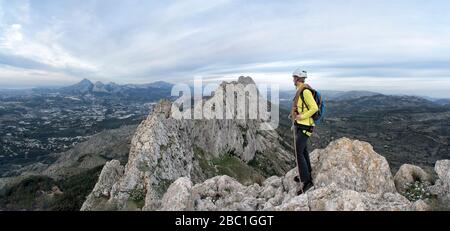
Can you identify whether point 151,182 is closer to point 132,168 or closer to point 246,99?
point 132,168

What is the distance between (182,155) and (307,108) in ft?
146

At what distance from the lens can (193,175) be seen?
2425 inches

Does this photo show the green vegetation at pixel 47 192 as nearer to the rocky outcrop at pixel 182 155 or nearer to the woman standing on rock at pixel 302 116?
the rocky outcrop at pixel 182 155

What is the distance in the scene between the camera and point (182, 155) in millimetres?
60219

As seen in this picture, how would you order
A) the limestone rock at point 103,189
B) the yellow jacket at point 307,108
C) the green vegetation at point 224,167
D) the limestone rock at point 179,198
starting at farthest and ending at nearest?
the green vegetation at point 224,167 < the limestone rock at point 103,189 < the limestone rock at point 179,198 < the yellow jacket at point 307,108

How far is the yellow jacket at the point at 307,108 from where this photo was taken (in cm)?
1733

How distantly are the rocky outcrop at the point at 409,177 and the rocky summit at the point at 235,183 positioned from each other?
54mm

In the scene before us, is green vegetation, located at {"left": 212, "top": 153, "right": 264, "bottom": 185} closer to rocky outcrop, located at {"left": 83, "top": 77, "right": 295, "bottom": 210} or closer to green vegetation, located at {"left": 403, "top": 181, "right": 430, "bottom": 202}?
rocky outcrop, located at {"left": 83, "top": 77, "right": 295, "bottom": 210}

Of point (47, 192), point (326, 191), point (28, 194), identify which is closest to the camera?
point (326, 191)

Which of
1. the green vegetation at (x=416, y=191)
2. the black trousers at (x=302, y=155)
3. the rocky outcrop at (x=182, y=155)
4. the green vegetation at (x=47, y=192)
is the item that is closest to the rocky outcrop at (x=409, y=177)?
the green vegetation at (x=416, y=191)

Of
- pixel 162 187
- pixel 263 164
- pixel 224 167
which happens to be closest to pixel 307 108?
pixel 162 187

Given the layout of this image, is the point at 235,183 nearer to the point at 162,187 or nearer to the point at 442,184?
the point at 442,184
